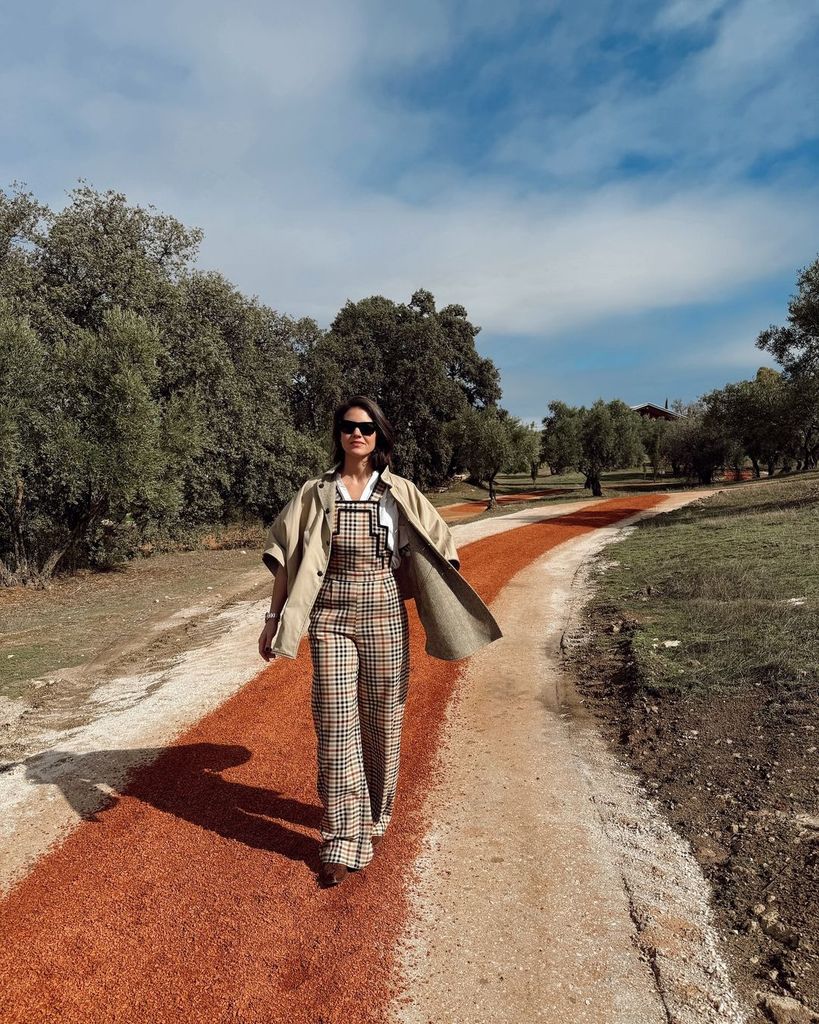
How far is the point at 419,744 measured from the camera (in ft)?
18.1

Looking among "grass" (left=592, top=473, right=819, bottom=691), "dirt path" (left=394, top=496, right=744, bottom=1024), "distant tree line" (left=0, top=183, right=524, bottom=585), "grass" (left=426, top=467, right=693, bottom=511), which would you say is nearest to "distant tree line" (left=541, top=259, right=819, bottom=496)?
"grass" (left=426, top=467, right=693, bottom=511)

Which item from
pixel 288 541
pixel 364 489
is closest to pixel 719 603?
pixel 364 489

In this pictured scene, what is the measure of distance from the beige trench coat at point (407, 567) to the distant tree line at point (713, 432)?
22204mm

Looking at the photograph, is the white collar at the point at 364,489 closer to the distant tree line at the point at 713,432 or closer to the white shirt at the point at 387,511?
the white shirt at the point at 387,511

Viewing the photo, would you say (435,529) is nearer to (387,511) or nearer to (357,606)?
(387,511)

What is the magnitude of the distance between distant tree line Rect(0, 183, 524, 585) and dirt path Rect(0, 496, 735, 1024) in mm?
9760

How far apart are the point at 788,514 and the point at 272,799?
17.7m

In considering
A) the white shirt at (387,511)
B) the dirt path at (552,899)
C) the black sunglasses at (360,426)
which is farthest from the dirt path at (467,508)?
the black sunglasses at (360,426)

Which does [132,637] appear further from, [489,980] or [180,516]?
[180,516]

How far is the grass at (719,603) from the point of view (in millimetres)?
6746

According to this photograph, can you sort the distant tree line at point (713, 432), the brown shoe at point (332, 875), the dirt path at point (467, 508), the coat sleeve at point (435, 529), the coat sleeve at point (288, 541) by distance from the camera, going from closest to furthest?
the brown shoe at point (332, 875), the coat sleeve at point (288, 541), the coat sleeve at point (435, 529), the distant tree line at point (713, 432), the dirt path at point (467, 508)

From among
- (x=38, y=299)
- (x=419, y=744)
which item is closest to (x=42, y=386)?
(x=38, y=299)

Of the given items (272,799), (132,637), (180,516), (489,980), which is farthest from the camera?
(180,516)

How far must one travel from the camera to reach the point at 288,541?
367 centimetres
